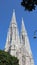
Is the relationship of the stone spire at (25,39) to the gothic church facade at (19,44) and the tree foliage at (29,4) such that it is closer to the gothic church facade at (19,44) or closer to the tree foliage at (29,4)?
the gothic church facade at (19,44)

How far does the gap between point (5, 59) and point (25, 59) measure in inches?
1622

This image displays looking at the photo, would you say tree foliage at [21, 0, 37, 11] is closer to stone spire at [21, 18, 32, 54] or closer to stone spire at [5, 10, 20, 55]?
stone spire at [5, 10, 20, 55]

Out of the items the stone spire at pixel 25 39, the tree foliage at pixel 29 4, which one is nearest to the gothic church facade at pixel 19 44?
the stone spire at pixel 25 39

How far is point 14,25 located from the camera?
8506 centimetres

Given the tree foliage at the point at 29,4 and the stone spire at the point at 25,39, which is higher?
the stone spire at the point at 25,39

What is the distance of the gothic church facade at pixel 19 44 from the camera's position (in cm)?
8194

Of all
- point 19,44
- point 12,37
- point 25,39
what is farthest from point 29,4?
point 25,39

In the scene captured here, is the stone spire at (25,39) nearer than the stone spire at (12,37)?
No

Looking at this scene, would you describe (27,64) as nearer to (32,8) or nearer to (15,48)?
(15,48)

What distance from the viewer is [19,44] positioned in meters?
83.9

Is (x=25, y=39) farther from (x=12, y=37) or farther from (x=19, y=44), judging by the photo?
(x=12, y=37)

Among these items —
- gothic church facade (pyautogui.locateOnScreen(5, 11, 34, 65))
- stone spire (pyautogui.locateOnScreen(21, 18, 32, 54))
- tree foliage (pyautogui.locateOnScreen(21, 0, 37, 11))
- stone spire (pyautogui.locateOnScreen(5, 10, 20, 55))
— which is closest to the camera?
tree foliage (pyautogui.locateOnScreen(21, 0, 37, 11))

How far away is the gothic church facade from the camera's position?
81.9 metres

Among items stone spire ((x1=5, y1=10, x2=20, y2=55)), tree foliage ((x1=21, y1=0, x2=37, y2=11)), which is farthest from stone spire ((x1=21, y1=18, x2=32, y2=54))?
tree foliage ((x1=21, y1=0, x2=37, y2=11))
